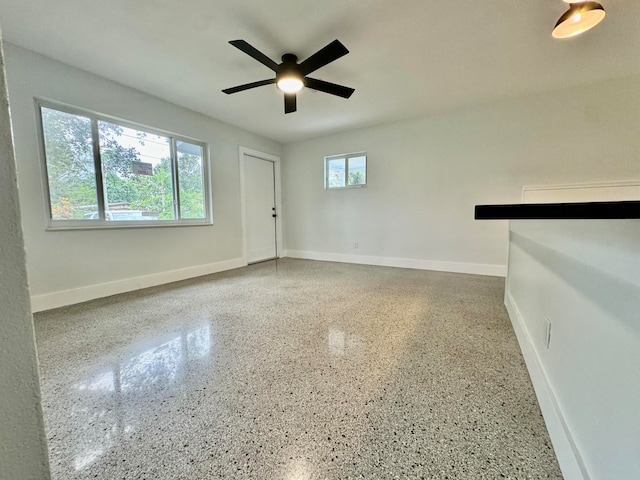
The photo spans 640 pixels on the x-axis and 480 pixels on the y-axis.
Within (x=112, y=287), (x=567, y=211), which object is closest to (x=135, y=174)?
(x=112, y=287)

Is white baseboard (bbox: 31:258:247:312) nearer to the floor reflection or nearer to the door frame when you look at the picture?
the door frame

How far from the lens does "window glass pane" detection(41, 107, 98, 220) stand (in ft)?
8.41

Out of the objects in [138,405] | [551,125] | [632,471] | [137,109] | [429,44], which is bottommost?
[138,405]

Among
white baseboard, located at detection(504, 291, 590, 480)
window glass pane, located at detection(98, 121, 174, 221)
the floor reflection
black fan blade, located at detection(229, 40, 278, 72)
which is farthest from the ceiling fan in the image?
white baseboard, located at detection(504, 291, 590, 480)

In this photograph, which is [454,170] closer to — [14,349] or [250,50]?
[250,50]

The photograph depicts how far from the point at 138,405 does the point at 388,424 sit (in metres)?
1.18

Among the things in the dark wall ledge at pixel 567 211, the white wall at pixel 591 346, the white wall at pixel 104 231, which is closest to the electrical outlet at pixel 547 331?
the white wall at pixel 591 346

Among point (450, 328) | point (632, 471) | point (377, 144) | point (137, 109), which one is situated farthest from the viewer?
point (377, 144)

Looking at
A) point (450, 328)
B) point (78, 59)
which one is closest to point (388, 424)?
point (450, 328)

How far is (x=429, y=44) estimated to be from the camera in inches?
91.7

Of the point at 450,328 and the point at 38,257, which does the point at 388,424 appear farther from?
the point at 38,257

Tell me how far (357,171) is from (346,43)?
2476 mm

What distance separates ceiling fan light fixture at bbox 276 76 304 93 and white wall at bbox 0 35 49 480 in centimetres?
238

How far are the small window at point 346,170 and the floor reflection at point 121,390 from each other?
363 cm
